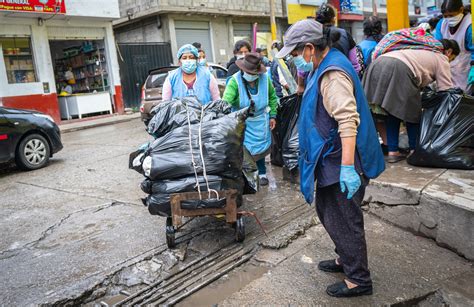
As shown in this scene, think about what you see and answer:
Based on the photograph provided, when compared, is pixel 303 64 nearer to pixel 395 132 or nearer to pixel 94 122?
pixel 395 132

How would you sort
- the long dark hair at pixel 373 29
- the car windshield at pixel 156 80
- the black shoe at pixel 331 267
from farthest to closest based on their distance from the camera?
the car windshield at pixel 156 80 → the long dark hair at pixel 373 29 → the black shoe at pixel 331 267

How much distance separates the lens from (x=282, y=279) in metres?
2.99

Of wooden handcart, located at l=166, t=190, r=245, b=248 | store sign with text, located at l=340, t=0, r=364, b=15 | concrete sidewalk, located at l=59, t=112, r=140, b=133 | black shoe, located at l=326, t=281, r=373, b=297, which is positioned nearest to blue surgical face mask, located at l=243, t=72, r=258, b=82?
wooden handcart, located at l=166, t=190, r=245, b=248

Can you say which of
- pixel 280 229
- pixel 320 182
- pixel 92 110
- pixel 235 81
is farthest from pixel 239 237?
pixel 92 110

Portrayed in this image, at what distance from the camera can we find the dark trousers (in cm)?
260

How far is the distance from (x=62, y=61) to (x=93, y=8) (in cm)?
296

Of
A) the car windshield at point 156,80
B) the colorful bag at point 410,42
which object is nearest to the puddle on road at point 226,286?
the colorful bag at point 410,42

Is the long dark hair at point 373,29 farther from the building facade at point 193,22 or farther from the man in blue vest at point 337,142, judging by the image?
the building facade at point 193,22

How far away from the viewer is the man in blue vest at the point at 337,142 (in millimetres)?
2430

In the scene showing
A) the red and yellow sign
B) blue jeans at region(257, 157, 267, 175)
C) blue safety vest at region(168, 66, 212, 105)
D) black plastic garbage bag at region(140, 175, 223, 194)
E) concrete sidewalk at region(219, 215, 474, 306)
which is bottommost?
concrete sidewalk at region(219, 215, 474, 306)

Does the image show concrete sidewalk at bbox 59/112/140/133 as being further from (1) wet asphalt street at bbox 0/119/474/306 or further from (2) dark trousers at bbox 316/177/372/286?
(2) dark trousers at bbox 316/177/372/286

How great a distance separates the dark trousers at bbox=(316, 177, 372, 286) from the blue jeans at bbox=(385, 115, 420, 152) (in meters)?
2.22

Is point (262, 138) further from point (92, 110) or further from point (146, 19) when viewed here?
point (146, 19)

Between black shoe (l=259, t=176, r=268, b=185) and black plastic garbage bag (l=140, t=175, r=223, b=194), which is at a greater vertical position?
black plastic garbage bag (l=140, t=175, r=223, b=194)
